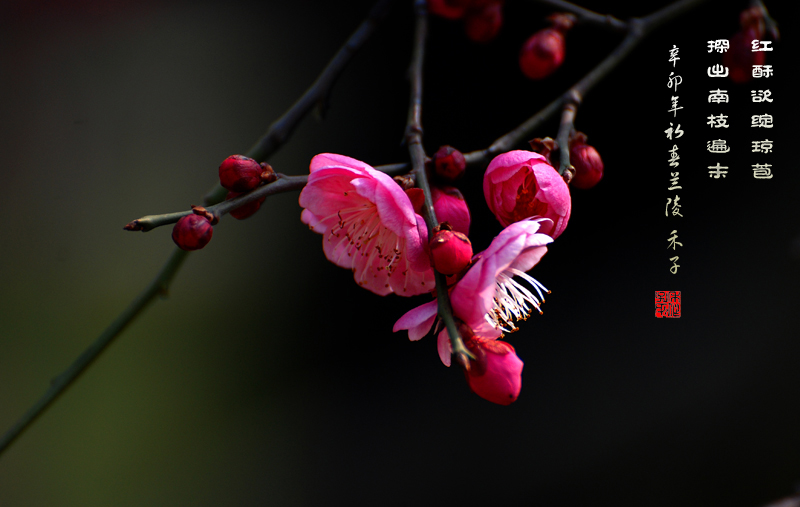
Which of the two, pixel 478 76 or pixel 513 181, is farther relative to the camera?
pixel 478 76

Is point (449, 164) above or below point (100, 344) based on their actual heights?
above

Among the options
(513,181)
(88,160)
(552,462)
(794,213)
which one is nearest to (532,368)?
(552,462)

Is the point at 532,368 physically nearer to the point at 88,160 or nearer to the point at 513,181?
the point at 513,181

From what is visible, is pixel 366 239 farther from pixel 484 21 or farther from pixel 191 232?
pixel 484 21

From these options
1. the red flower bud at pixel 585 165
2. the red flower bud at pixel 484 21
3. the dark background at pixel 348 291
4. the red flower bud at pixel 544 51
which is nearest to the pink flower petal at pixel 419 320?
the red flower bud at pixel 585 165

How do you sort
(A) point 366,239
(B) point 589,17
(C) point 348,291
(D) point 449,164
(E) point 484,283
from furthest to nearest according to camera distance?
(C) point 348,291 → (B) point 589,17 → (A) point 366,239 → (D) point 449,164 → (E) point 484,283

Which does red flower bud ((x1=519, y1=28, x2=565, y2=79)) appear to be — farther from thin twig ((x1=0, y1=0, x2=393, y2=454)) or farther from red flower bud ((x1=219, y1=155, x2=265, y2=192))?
red flower bud ((x1=219, y1=155, x2=265, y2=192))

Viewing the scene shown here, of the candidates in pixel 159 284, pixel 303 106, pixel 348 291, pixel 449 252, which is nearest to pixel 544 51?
pixel 303 106
